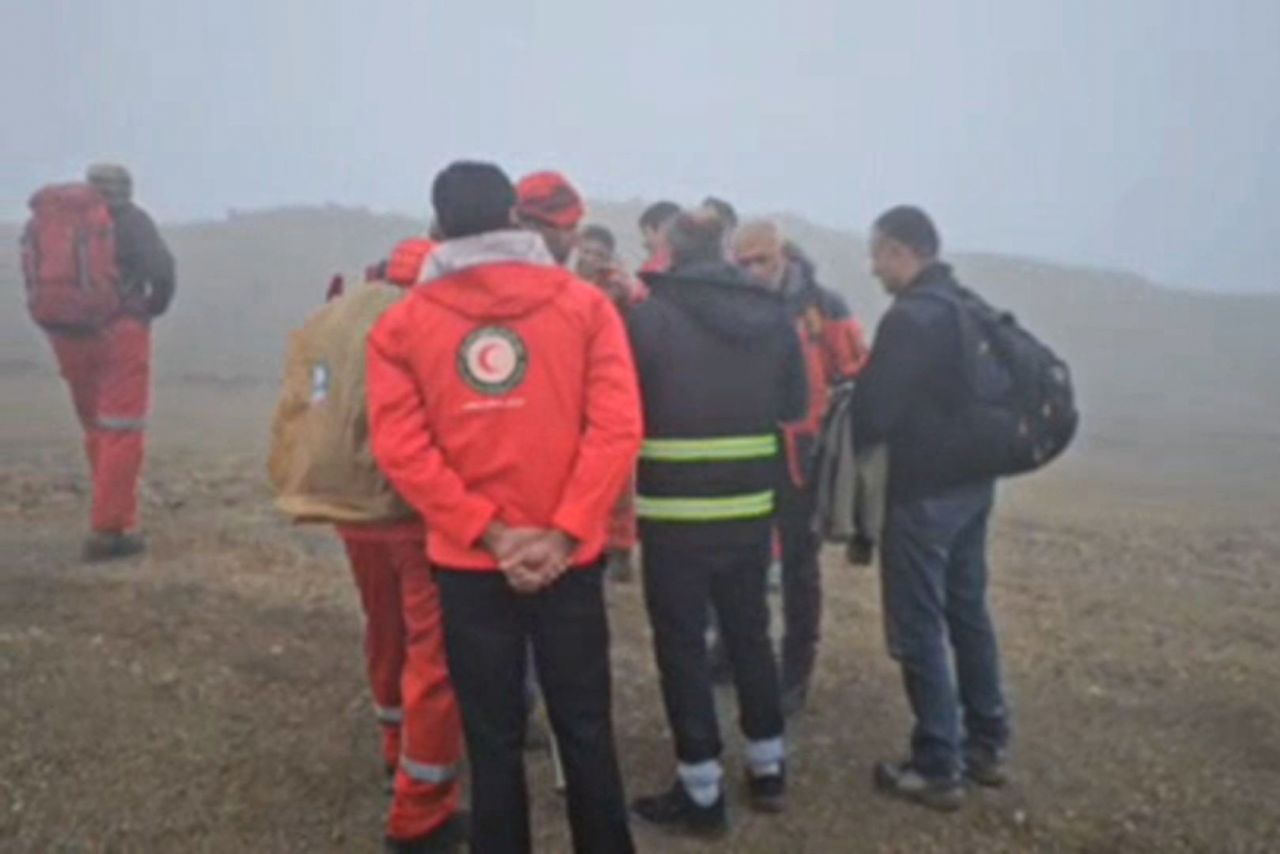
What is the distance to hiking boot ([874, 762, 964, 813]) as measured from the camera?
424cm

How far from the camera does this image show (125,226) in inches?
259

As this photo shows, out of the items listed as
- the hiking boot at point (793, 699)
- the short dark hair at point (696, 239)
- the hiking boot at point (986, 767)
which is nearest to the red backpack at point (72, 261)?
the short dark hair at point (696, 239)

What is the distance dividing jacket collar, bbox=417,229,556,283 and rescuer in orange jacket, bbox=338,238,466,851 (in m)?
0.49

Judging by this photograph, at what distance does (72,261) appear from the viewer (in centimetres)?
643

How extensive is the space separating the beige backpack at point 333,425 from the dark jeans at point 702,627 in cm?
91

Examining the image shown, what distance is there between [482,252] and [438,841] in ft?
6.28

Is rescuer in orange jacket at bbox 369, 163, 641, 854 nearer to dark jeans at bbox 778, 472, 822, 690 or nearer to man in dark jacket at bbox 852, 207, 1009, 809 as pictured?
man in dark jacket at bbox 852, 207, 1009, 809

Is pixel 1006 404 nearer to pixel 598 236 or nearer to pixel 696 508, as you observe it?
pixel 696 508

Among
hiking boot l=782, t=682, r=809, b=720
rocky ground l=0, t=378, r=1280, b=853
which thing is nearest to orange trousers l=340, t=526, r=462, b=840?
rocky ground l=0, t=378, r=1280, b=853

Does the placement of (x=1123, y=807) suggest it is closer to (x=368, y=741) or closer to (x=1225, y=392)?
(x=368, y=741)

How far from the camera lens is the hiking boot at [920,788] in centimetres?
424

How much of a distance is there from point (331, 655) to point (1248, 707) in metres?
4.36

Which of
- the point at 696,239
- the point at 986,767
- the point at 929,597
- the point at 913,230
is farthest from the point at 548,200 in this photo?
the point at 986,767

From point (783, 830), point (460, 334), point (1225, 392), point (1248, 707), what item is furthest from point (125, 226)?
point (1225, 392)
